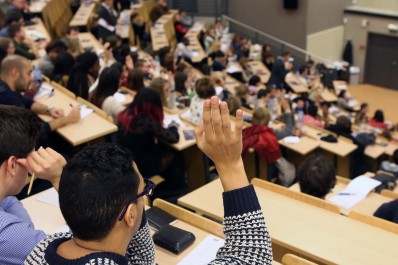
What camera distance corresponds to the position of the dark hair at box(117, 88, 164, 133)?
447 centimetres

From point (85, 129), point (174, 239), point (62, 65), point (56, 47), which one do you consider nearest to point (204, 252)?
point (174, 239)

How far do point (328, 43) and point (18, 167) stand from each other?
13.3m

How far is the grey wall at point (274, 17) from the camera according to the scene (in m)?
13.4

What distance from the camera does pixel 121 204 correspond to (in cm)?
135

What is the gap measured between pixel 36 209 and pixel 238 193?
2.04m

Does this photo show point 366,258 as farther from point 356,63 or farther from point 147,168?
point 356,63

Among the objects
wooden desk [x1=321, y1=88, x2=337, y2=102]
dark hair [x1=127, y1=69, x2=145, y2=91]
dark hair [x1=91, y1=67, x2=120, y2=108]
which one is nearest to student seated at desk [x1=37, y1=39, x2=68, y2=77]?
dark hair [x1=127, y1=69, x2=145, y2=91]

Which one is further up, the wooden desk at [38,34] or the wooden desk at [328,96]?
the wooden desk at [38,34]

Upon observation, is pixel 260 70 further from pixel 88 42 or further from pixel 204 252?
pixel 204 252

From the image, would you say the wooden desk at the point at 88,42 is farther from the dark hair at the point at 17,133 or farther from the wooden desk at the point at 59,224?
the dark hair at the point at 17,133

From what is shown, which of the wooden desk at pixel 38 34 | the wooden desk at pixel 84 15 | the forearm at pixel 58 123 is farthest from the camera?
the wooden desk at pixel 84 15

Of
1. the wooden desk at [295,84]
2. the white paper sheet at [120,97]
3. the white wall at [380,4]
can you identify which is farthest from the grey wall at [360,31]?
the white paper sheet at [120,97]

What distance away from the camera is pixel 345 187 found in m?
4.13

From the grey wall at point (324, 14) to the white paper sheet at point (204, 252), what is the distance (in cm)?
1167
